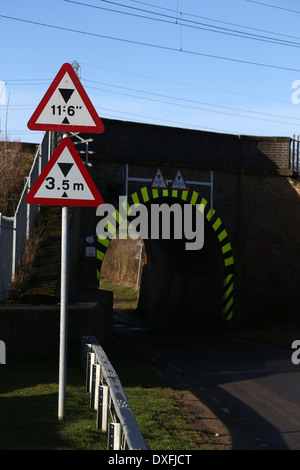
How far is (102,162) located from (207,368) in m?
9.43

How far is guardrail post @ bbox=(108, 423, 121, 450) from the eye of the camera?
5035mm

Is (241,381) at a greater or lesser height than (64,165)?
lesser

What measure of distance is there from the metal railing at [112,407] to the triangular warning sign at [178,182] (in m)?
12.6

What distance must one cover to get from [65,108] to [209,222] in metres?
16.5

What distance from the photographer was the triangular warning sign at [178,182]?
A: 21781mm

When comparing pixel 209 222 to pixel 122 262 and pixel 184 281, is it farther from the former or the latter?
pixel 122 262

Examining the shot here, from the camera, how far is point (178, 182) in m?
21.8

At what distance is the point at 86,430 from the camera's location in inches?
247

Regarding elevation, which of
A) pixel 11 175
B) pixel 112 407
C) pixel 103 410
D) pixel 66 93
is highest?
pixel 11 175

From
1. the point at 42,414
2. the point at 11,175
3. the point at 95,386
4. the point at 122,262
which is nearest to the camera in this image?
the point at 42,414

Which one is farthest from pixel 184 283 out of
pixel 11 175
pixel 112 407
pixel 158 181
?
pixel 112 407

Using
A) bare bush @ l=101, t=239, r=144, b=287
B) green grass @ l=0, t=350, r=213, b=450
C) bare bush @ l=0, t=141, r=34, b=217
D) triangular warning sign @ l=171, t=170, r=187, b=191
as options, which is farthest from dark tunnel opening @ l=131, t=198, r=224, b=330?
bare bush @ l=101, t=239, r=144, b=287

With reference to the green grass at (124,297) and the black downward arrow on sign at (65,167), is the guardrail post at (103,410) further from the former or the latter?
the green grass at (124,297)
